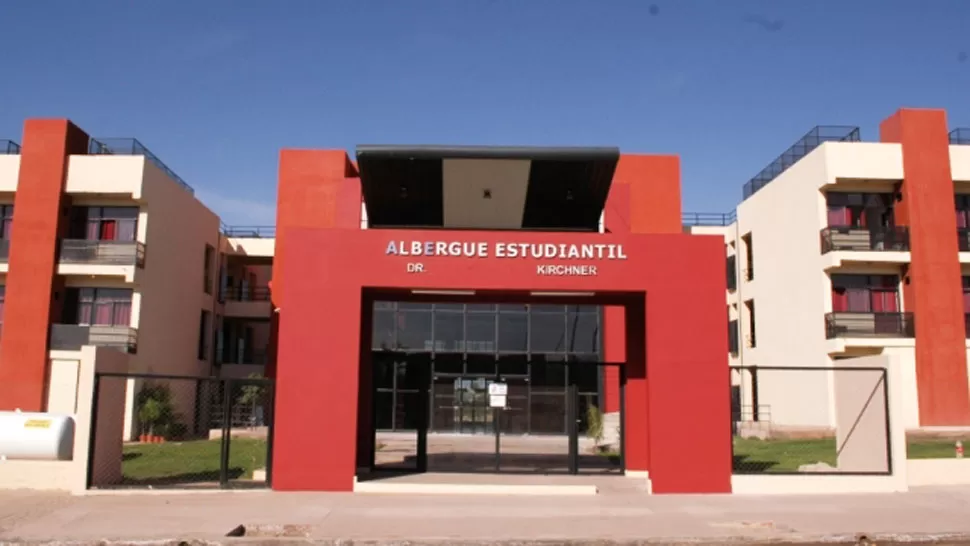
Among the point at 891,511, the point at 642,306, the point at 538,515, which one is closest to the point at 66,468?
the point at 538,515

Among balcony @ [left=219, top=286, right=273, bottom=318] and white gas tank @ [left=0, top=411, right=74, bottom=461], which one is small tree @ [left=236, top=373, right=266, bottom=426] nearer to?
balcony @ [left=219, top=286, right=273, bottom=318]

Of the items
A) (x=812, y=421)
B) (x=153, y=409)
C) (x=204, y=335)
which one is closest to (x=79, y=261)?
(x=153, y=409)

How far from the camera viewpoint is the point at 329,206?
121 feet

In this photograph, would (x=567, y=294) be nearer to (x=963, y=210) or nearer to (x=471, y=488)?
(x=471, y=488)

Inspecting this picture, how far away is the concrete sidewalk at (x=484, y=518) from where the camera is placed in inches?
452

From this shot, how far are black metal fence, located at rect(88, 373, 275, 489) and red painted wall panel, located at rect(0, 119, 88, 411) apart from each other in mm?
3848

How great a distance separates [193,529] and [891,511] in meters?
10.7

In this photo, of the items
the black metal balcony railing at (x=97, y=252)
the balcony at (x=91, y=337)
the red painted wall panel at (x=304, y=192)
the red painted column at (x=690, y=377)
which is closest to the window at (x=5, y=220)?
the black metal balcony railing at (x=97, y=252)

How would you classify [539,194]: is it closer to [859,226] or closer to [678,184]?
[859,226]

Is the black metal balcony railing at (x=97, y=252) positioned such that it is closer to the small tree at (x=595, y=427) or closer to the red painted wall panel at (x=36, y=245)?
the red painted wall panel at (x=36, y=245)

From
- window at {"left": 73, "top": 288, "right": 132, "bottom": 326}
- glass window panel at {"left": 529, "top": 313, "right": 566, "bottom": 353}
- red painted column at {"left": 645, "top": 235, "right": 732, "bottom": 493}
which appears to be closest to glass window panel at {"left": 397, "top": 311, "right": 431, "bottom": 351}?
glass window panel at {"left": 529, "top": 313, "right": 566, "bottom": 353}

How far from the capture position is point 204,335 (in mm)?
39188

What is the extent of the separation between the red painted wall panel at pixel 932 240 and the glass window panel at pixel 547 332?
14.4 m

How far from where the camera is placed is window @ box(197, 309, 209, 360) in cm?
3862
